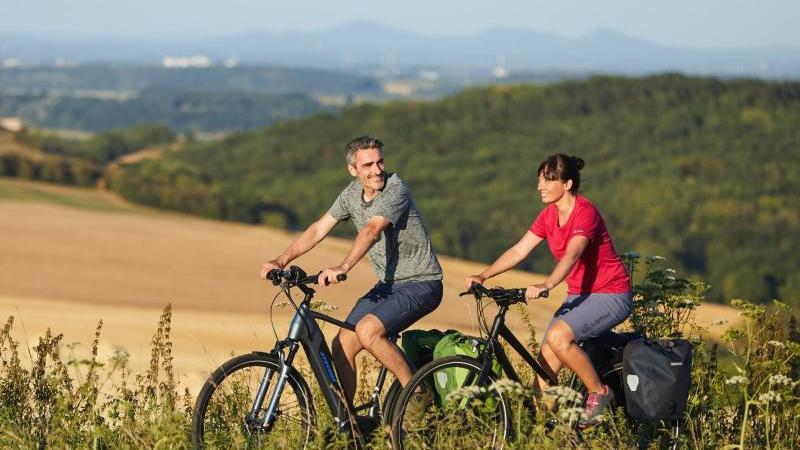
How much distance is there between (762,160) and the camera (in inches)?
4318

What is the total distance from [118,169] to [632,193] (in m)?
Answer: 45.2

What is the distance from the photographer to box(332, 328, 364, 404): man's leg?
6.16 meters

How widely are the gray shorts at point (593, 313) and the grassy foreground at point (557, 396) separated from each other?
43 centimetres

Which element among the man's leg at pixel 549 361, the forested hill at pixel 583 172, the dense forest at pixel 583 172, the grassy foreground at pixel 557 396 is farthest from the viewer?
the forested hill at pixel 583 172

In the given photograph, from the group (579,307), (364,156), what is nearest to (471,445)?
(579,307)

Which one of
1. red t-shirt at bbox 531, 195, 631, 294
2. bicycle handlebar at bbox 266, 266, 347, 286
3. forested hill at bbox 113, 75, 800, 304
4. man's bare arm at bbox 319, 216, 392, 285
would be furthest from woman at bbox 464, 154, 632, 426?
forested hill at bbox 113, 75, 800, 304

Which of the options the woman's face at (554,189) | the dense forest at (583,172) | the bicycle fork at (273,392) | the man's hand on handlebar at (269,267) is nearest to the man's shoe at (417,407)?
the bicycle fork at (273,392)

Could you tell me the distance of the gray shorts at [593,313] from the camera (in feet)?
20.3

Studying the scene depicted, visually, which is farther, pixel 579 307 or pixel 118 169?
pixel 118 169

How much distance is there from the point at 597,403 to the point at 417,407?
0.97 meters

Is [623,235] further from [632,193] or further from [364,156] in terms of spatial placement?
[364,156]

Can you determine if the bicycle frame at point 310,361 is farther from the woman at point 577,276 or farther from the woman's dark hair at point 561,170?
the woman's dark hair at point 561,170

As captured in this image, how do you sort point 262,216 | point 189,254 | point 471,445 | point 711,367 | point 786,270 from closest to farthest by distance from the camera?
1. point 471,445
2. point 711,367
3. point 189,254
4. point 262,216
5. point 786,270

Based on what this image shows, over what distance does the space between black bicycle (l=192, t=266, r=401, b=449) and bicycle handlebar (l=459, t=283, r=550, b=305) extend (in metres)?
0.63
